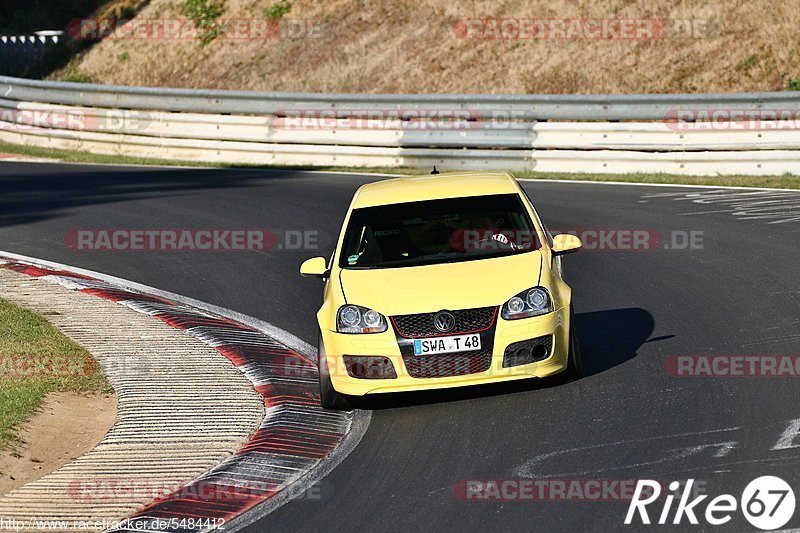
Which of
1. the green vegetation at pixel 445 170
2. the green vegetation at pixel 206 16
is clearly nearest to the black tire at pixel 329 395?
the green vegetation at pixel 445 170

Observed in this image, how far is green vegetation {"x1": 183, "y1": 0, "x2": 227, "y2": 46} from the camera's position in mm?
32812

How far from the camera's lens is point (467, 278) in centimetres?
923

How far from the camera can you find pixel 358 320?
9.11 m

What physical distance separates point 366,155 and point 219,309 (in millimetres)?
10895

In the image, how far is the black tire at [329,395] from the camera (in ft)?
30.1

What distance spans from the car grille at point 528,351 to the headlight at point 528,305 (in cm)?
19

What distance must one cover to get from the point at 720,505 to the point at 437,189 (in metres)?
4.44

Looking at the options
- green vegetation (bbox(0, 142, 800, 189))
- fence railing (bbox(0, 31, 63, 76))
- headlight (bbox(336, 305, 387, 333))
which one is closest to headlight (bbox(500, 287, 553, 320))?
headlight (bbox(336, 305, 387, 333))

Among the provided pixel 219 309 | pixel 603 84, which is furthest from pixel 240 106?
pixel 219 309

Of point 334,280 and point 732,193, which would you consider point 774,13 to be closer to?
point 732,193

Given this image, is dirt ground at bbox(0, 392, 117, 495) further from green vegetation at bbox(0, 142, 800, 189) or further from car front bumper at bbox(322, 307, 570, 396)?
green vegetation at bbox(0, 142, 800, 189)

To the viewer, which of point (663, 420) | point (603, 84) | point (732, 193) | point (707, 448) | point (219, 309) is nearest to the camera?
point (707, 448)

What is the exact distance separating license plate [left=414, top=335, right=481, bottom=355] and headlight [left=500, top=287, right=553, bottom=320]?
294mm

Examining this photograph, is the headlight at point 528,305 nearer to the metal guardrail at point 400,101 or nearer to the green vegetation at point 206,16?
the metal guardrail at point 400,101
